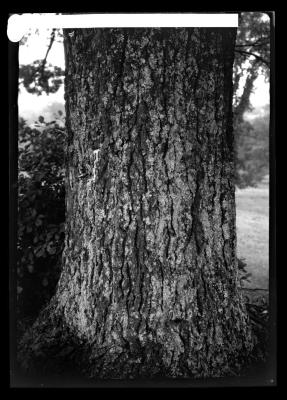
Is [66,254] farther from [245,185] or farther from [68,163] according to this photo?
[245,185]

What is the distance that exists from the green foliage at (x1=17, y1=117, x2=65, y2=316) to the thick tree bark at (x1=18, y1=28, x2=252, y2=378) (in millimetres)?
294

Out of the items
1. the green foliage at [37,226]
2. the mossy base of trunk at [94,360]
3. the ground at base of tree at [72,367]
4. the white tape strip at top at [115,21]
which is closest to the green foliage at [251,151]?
the white tape strip at top at [115,21]

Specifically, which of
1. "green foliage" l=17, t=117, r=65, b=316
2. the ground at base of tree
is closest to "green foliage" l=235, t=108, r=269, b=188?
the ground at base of tree

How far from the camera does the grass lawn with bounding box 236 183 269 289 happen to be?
7.92 feet

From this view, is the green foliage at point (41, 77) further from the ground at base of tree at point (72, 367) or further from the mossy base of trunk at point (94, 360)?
the ground at base of tree at point (72, 367)

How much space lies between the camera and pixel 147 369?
2303 millimetres

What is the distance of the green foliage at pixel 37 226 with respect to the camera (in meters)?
2.51

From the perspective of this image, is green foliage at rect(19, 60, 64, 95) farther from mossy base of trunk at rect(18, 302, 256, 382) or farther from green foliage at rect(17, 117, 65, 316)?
mossy base of trunk at rect(18, 302, 256, 382)

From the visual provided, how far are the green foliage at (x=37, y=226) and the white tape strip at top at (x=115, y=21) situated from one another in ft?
1.76

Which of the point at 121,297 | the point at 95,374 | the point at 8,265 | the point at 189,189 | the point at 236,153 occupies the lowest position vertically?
the point at 95,374

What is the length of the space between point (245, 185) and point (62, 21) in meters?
1.25

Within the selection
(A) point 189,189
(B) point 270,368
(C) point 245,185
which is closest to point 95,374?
(B) point 270,368

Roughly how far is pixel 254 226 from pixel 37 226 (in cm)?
118

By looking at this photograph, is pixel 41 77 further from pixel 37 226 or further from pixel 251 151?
pixel 251 151
